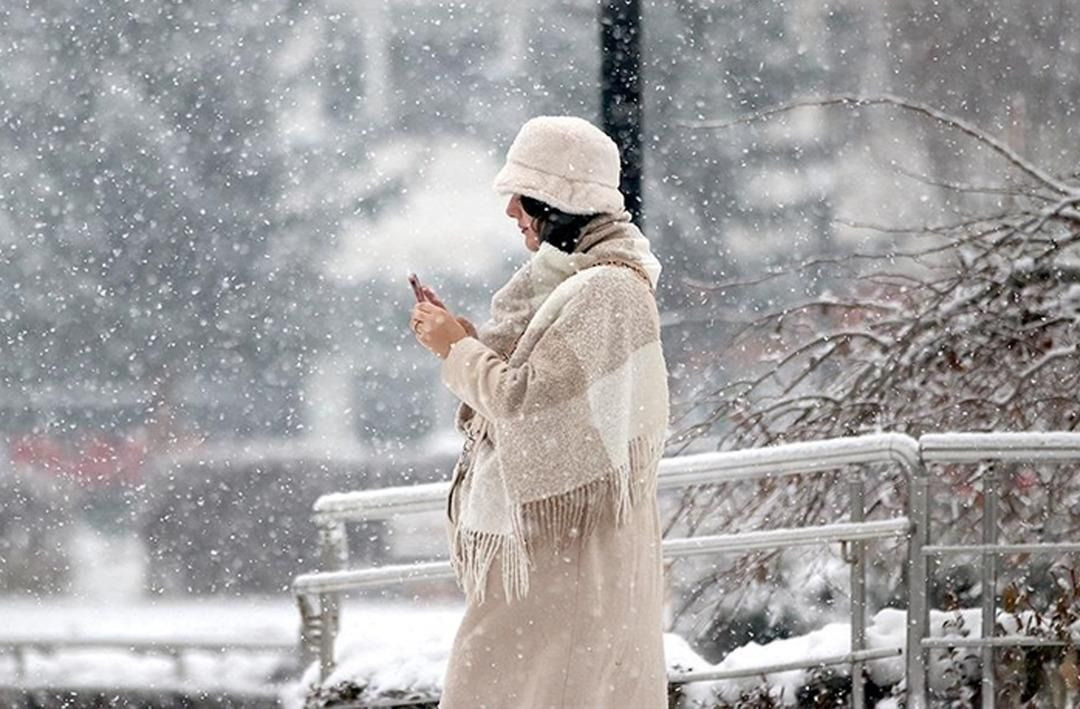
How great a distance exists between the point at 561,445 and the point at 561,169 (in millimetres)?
470

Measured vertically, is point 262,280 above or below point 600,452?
above

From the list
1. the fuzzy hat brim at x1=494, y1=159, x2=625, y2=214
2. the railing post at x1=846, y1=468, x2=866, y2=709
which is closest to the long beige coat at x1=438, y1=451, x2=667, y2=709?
the fuzzy hat brim at x1=494, y1=159, x2=625, y2=214

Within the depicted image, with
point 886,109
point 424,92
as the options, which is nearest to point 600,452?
point 886,109

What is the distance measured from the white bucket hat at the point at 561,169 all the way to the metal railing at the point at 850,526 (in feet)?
5.48

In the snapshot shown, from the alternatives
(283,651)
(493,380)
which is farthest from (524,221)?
(283,651)

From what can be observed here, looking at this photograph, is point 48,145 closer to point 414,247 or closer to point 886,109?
point 414,247

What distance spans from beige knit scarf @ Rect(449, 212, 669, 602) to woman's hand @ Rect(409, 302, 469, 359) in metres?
0.06

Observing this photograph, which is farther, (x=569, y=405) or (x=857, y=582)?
(x=857, y=582)

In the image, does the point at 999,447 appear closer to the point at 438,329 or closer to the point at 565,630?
the point at 565,630

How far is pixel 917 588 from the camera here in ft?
14.9

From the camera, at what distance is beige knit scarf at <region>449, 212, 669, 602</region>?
2.84 metres

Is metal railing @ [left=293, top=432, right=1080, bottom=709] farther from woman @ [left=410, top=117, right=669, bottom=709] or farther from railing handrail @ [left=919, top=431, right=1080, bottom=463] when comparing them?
woman @ [left=410, top=117, right=669, bottom=709]

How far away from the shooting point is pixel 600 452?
2900mm

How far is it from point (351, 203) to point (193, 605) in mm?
5003
